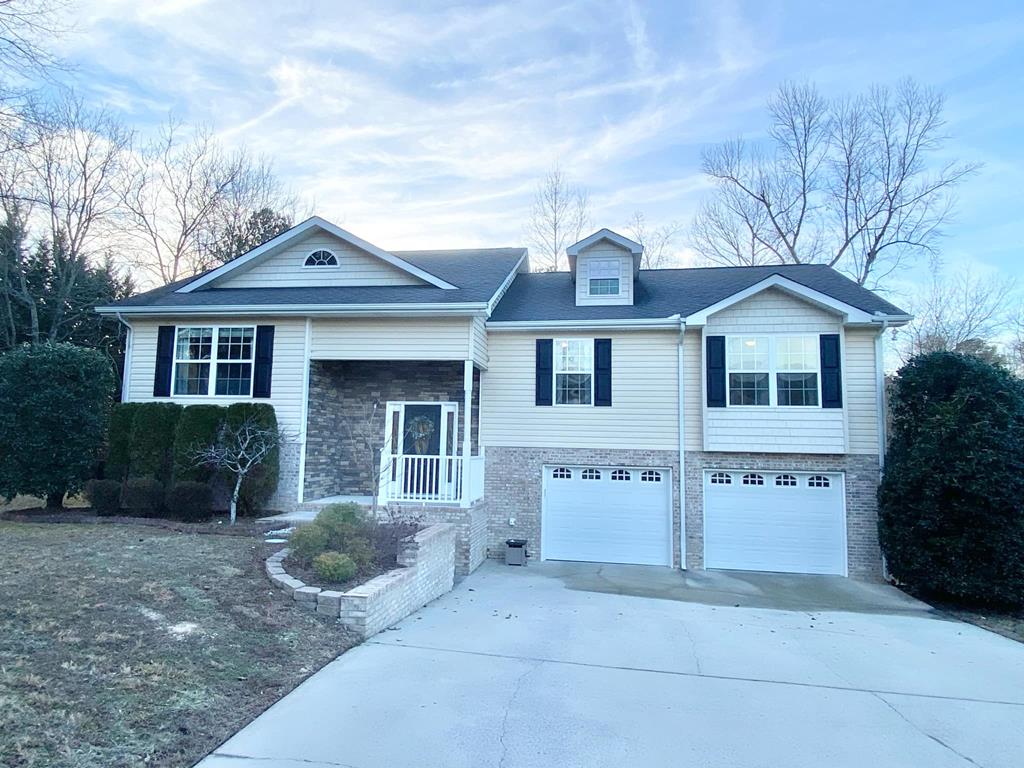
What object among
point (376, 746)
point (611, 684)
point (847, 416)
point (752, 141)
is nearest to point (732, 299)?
point (847, 416)

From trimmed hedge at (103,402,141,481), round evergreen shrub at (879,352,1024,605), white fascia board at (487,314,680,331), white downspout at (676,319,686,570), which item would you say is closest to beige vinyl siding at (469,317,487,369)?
white fascia board at (487,314,680,331)

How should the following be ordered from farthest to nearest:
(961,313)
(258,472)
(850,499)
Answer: (961,313), (850,499), (258,472)

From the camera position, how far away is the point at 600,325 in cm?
1192

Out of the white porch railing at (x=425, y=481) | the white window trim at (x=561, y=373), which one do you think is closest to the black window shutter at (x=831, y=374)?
the white window trim at (x=561, y=373)

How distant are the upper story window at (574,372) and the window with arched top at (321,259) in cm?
518

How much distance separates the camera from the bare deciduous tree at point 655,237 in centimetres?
2364

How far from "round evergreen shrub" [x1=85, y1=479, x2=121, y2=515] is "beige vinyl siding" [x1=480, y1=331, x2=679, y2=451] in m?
6.77

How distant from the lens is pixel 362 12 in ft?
35.6

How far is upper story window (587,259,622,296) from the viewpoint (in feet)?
42.5

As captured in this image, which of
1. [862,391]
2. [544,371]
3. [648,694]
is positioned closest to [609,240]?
[544,371]

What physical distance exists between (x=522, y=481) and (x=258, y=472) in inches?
199

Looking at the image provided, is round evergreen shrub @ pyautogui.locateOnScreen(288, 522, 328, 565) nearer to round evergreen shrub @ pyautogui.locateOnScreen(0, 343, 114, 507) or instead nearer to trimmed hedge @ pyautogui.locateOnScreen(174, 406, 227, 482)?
trimmed hedge @ pyautogui.locateOnScreen(174, 406, 227, 482)

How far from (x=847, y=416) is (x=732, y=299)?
10.1ft

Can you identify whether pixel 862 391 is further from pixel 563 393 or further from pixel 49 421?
pixel 49 421
